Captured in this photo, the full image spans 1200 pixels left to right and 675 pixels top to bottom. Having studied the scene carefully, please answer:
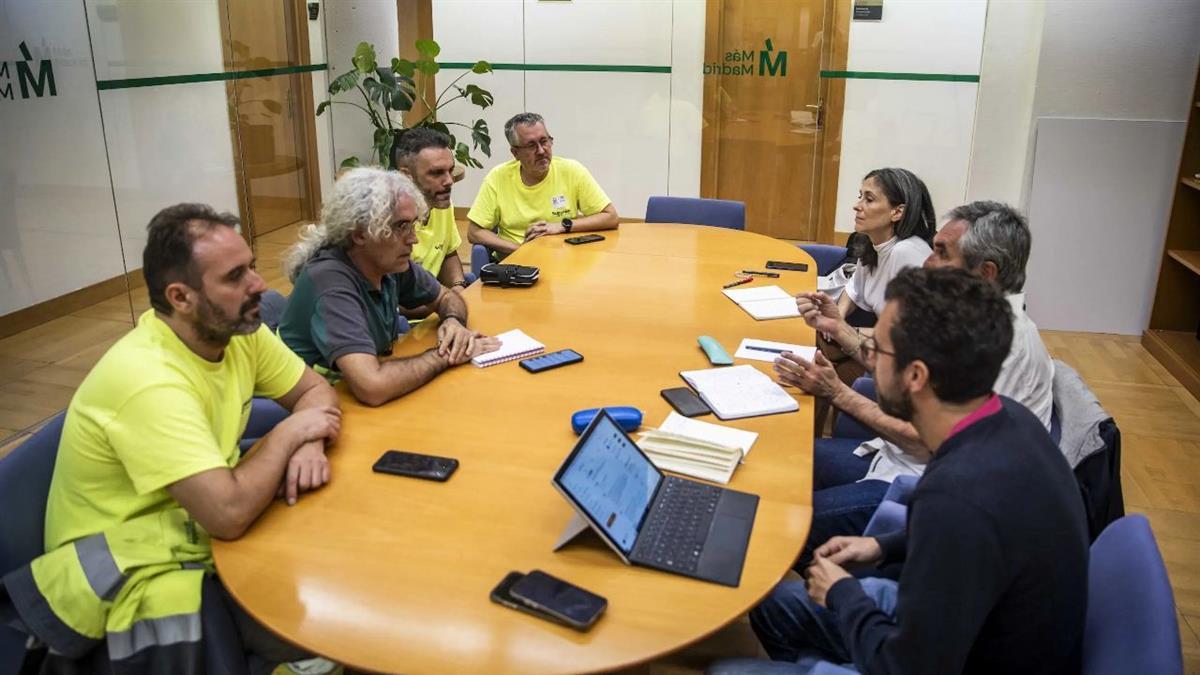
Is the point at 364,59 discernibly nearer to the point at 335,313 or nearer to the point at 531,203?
the point at 531,203

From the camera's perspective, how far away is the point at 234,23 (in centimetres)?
545

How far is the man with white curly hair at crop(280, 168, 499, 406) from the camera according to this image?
238 cm

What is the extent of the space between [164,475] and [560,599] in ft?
2.65

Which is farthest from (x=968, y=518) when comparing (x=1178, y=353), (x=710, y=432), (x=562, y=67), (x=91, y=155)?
(x=562, y=67)

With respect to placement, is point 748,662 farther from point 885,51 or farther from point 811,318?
point 885,51

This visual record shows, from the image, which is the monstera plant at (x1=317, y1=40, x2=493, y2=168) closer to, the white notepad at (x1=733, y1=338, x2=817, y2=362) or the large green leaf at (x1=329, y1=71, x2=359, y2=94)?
the large green leaf at (x1=329, y1=71, x2=359, y2=94)

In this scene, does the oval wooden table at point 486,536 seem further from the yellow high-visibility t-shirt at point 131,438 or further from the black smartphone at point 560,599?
the yellow high-visibility t-shirt at point 131,438

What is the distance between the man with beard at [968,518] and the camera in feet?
4.47

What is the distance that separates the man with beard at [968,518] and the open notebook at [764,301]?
4.79 feet

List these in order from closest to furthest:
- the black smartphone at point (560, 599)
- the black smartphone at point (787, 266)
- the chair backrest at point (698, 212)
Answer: the black smartphone at point (560, 599) < the black smartphone at point (787, 266) < the chair backrest at point (698, 212)

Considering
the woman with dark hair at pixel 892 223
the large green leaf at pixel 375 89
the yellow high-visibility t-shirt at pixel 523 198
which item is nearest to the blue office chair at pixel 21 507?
the woman with dark hair at pixel 892 223

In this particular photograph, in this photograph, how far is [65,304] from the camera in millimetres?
4801

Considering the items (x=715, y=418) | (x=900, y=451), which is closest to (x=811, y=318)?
(x=900, y=451)

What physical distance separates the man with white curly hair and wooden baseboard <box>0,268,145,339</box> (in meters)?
2.30
